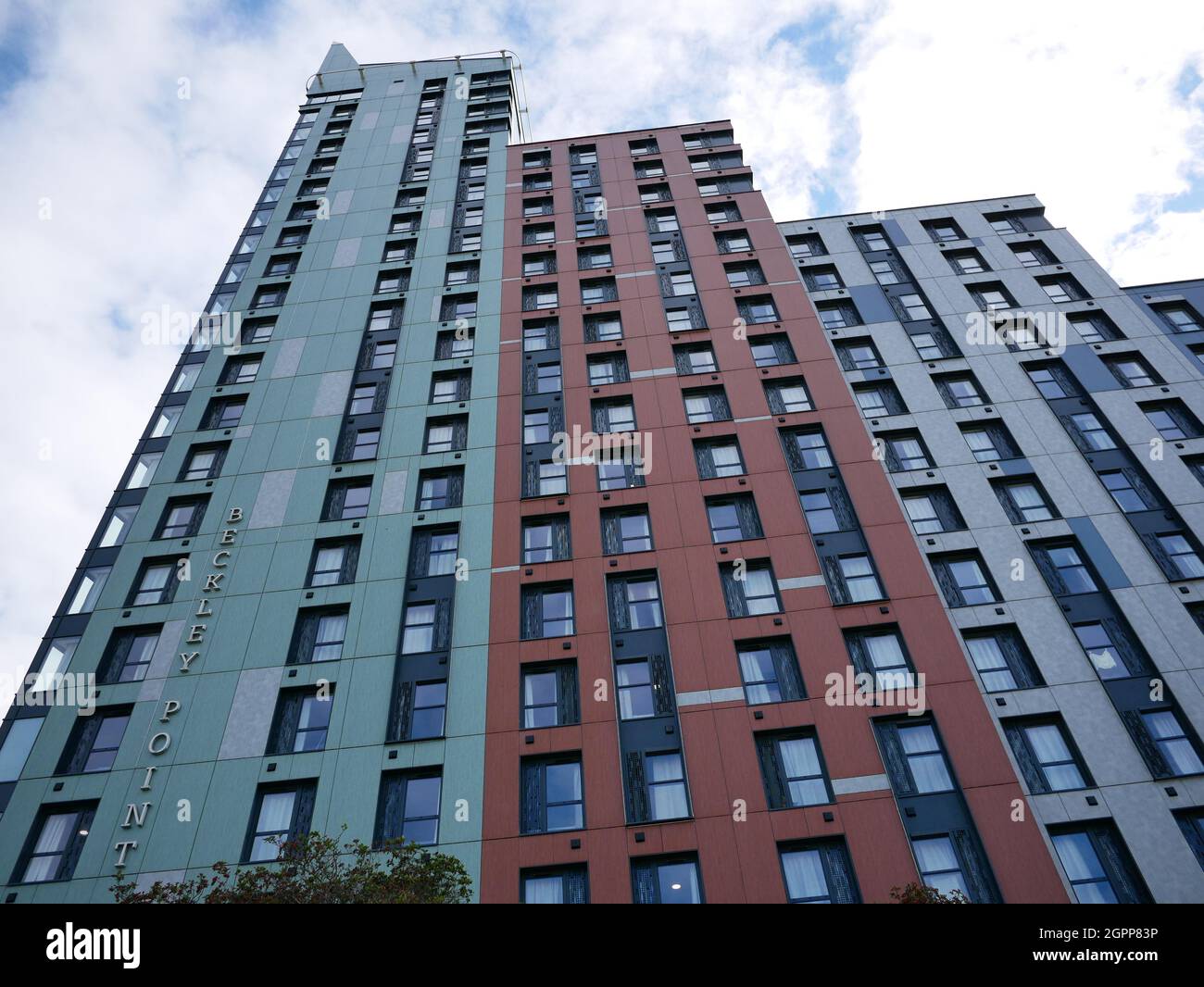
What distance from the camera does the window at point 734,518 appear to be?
31938 millimetres

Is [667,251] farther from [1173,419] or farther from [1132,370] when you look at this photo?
[1173,419]

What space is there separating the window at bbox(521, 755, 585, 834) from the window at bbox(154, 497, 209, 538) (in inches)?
706

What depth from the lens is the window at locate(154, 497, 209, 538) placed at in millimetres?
33688

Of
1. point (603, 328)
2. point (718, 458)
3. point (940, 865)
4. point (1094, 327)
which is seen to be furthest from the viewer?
point (603, 328)

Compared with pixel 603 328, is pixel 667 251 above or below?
above

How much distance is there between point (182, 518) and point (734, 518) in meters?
23.1

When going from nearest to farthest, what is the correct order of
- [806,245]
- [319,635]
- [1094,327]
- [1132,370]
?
[319,635] → [1132,370] → [1094,327] → [806,245]

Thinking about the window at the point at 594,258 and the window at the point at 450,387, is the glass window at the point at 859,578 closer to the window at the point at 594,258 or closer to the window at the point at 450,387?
A: the window at the point at 450,387

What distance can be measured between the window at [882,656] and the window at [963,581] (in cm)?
319

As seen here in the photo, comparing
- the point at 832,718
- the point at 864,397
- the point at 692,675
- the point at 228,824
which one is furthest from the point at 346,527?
the point at 864,397

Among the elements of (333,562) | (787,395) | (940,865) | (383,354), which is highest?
(383,354)

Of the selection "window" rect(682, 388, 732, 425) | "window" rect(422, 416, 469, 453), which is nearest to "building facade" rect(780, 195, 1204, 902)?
"window" rect(682, 388, 732, 425)

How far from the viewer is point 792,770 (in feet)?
82.7

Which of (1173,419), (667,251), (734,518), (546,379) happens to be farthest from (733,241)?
(1173,419)
